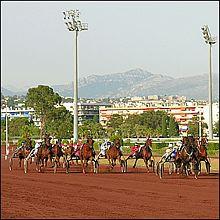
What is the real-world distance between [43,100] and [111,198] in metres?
44.6

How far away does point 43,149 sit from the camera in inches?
1023

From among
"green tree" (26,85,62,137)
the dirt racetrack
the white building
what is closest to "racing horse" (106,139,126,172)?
the dirt racetrack

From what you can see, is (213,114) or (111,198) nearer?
(111,198)

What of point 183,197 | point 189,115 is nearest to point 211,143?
point 183,197

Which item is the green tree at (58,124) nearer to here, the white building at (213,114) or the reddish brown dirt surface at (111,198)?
the reddish brown dirt surface at (111,198)

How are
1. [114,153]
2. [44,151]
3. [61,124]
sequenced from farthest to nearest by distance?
[61,124] < [114,153] < [44,151]

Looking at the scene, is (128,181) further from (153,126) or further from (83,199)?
(153,126)

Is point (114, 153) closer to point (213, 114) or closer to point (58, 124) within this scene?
point (58, 124)

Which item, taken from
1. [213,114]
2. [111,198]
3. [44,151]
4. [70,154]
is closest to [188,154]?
[44,151]

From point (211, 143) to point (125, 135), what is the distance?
155ft

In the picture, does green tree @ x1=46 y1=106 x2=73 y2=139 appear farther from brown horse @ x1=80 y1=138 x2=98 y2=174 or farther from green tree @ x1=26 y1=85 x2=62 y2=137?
brown horse @ x1=80 y1=138 x2=98 y2=174

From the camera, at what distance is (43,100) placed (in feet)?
194

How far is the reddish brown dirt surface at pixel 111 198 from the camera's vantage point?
12.0 metres

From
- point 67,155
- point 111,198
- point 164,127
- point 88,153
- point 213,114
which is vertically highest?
point 213,114
